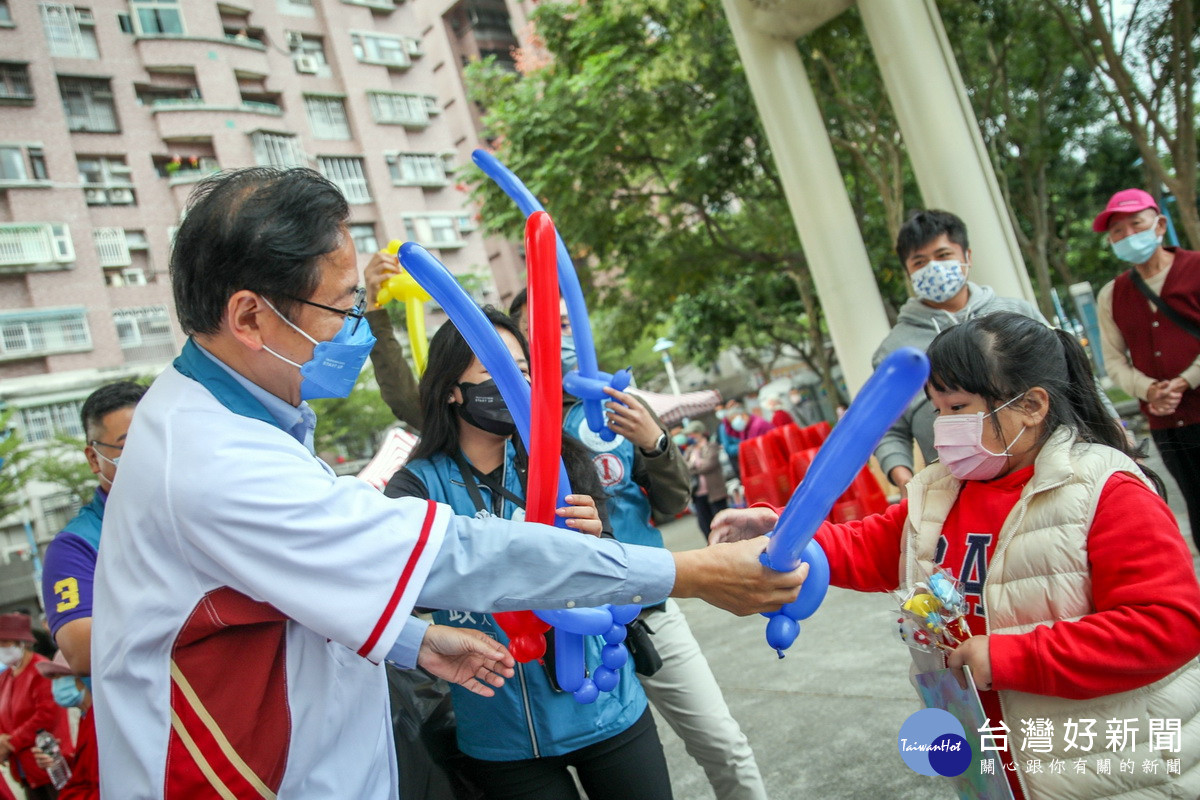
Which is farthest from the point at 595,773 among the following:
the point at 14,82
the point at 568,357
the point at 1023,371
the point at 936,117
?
the point at 14,82

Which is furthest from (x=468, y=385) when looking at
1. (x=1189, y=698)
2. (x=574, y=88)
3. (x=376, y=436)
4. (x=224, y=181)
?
(x=376, y=436)

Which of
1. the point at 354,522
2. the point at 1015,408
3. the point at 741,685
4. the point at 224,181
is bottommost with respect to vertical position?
the point at 741,685

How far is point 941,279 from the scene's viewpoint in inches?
122

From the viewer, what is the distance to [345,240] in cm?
160

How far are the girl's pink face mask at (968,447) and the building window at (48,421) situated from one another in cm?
1579

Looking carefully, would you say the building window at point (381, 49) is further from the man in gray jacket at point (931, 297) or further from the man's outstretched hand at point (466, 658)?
the man's outstretched hand at point (466, 658)

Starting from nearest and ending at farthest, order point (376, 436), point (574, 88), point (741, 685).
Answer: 1. point (741, 685)
2. point (574, 88)
3. point (376, 436)

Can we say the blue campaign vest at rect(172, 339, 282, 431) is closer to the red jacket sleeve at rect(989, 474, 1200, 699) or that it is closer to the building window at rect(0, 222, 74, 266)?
the red jacket sleeve at rect(989, 474, 1200, 699)

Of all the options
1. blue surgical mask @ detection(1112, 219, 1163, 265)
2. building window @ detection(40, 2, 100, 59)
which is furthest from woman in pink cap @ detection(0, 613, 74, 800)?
blue surgical mask @ detection(1112, 219, 1163, 265)

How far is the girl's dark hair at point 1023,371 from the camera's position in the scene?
74.4 inches

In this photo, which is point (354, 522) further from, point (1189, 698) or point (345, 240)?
point (1189, 698)

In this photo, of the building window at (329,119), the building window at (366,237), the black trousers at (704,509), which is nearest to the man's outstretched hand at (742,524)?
the black trousers at (704,509)

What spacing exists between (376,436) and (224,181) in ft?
73.4

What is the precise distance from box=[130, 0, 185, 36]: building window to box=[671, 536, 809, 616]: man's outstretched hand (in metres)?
7.94
